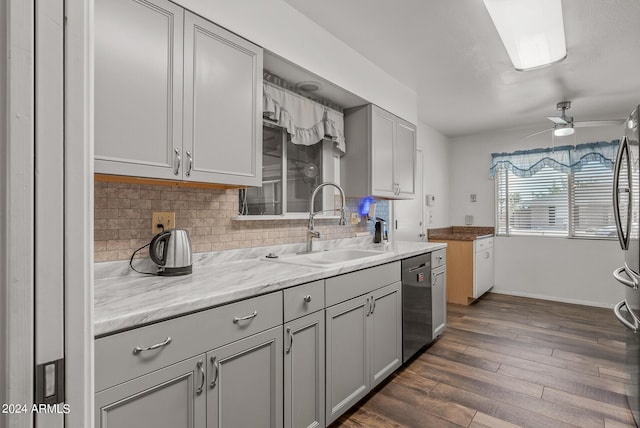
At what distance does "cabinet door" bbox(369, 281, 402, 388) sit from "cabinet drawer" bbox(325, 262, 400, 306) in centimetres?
6

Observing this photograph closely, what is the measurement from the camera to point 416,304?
2.68 meters

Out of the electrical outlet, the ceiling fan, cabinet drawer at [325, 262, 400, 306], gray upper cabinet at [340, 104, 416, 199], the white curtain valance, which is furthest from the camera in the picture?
the ceiling fan

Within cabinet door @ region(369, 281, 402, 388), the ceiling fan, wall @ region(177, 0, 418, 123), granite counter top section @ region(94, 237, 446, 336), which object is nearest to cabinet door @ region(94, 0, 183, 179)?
wall @ region(177, 0, 418, 123)

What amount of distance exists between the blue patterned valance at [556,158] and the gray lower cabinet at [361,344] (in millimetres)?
3434

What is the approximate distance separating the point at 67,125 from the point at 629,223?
2.45 meters

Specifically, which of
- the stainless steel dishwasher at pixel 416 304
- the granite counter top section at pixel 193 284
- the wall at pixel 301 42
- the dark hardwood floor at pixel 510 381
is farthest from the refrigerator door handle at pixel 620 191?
the wall at pixel 301 42

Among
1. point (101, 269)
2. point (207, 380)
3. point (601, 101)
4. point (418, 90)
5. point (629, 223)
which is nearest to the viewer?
point (207, 380)

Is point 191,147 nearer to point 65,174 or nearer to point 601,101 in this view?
point 65,174

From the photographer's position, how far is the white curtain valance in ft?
7.34

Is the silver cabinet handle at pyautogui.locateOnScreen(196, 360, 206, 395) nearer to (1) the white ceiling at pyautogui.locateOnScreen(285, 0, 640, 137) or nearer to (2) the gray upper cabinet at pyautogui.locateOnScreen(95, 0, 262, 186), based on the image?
(2) the gray upper cabinet at pyautogui.locateOnScreen(95, 0, 262, 186)

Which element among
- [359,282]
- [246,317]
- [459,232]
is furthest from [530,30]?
[459,232]

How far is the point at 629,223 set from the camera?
1.84 m

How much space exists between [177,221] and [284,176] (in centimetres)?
94

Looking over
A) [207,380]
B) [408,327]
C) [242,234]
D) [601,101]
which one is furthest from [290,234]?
[601,101]
